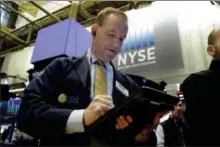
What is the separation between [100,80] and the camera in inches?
32.6

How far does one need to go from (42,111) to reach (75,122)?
0.10 m

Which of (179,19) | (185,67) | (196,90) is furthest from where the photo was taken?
(179,19)

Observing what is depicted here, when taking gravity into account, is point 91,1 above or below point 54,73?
above

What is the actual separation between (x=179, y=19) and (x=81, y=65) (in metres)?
2.07

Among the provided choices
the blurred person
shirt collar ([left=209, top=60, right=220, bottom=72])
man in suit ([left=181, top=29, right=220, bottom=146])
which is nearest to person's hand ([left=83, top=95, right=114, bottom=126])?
man in suit ([left=181, top=29, right=220, bottom=146])

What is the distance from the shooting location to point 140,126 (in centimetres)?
66

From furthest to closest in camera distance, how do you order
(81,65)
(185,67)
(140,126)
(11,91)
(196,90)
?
(11,91) → (185,67) → (196,90) → (81,65) → (140,126)

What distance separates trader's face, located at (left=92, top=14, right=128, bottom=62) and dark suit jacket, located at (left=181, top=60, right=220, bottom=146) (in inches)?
18.1

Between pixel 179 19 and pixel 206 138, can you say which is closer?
pixel 206 138

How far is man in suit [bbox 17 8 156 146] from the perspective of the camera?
0.61 m

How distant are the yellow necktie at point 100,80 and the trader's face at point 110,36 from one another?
0.14 feet

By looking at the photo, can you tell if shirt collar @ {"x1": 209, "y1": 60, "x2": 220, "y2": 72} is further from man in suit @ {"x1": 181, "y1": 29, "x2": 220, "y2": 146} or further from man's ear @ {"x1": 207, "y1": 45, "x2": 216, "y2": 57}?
man's ear @ {"x1": 207, "y1": 45, "x2": 216, "y2": 57}

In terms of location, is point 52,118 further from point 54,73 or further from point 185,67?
point 185,67

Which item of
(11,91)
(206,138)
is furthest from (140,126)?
(11,91)
